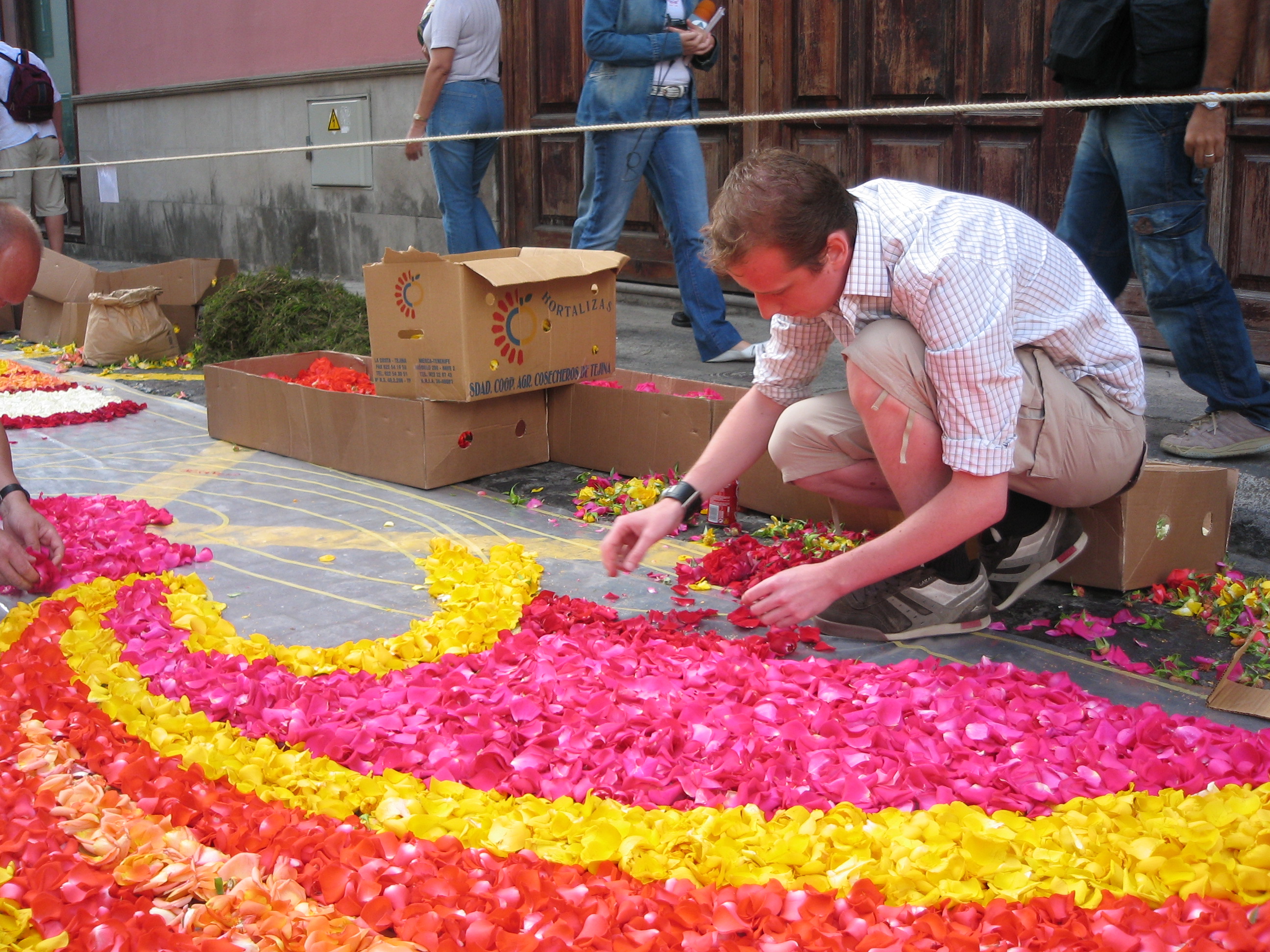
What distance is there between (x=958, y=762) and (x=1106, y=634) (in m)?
0.74

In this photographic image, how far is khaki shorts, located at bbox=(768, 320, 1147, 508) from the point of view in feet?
7.41

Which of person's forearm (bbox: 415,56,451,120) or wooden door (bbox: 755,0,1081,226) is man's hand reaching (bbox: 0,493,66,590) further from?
wooden door (bbox: 755,0,1081,226)

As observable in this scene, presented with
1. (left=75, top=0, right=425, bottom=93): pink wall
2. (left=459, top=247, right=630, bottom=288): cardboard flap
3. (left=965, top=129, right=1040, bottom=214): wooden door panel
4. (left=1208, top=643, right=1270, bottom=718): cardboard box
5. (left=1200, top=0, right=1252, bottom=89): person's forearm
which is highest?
(left=75, top=0, right=425, bottom=93): pink wall

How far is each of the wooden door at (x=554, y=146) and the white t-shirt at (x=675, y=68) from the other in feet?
3.91

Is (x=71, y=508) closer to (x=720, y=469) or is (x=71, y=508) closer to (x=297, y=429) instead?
(x=297, y=429)

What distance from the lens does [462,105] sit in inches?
207

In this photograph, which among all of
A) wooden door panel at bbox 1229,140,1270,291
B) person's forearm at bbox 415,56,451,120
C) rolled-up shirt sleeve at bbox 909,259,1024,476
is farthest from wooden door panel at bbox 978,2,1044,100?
rolled-up shirt sleeve at bbox 909,259,1024,476

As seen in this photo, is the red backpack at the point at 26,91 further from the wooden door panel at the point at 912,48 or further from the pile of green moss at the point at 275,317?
the wooden door panel at the point at 912,48

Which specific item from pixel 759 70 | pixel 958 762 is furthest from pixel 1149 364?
pixel 958 762

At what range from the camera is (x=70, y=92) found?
36.6 ft

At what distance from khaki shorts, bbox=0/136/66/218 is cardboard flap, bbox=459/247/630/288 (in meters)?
4.79

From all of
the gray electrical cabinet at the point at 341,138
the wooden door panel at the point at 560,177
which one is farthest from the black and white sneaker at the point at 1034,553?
the gray electrical cabinet at the point at 341,138

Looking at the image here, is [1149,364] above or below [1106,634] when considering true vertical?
above

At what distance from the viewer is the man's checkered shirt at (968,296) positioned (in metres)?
2.12
